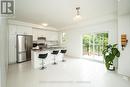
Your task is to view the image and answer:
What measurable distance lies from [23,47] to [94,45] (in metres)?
5.01

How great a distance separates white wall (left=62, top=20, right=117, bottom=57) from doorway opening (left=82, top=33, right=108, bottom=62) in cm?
40

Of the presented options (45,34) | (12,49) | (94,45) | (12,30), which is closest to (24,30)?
(12,30)

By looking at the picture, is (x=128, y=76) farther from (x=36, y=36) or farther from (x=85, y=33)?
(x=36, y=36)

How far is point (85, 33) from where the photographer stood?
7.13 metres

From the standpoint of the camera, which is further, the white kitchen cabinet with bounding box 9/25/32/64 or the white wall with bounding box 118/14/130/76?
the white kitchen cabinet with bounding box 9/25/32/64

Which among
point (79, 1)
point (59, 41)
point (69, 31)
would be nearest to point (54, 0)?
point (79, 1)

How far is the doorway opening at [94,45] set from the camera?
20.4 feet

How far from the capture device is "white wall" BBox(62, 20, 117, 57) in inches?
210

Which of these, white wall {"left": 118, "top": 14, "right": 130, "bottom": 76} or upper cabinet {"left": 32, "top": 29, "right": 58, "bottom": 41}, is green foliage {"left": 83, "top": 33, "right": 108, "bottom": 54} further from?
upper cabinet {"left": 32, "top": 29, "right": 58, "bottom": 41}

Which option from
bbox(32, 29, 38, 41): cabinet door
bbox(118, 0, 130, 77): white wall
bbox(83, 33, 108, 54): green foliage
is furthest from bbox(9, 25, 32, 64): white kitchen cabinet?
bbox(118, 0, 130, 77): white wall

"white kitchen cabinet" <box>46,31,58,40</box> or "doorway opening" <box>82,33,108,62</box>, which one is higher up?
"white kitchen cabinet" <box>46,31,58,40</box>

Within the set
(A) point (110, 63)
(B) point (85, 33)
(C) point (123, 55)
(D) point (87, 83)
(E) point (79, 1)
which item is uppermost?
(E) point (79, 1)

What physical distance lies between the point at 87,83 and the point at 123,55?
200 cm

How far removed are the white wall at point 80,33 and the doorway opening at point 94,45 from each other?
395 millimetres
